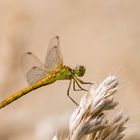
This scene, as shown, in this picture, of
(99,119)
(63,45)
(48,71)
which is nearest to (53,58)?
(48,71)

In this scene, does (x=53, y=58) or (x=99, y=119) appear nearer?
(x=99, y=119)

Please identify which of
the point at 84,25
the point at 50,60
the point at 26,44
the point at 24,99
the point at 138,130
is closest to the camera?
the point at 138,130

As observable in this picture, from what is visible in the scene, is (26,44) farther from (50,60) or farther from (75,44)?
(50,60)

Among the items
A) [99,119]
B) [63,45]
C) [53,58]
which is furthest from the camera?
[63,45]

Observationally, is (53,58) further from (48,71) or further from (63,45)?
(63,45)

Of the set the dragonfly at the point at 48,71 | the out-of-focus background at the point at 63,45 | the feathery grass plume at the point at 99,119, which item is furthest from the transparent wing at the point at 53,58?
the feathery grass plume at the point at 99,119

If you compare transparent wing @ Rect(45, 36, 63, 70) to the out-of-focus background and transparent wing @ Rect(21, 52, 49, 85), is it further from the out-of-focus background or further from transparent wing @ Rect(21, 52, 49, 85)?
the out-of-focus background

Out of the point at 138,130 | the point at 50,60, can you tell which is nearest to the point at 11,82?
the point at 50,60
